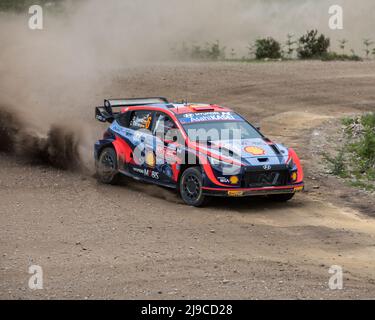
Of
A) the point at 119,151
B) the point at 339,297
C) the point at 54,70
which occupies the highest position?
the point at 54,70

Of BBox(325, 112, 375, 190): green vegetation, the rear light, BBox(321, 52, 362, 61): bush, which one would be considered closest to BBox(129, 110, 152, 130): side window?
the rear light

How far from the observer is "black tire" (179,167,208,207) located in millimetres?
13711

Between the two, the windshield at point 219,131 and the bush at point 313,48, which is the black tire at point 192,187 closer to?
the windshield at point 219,131

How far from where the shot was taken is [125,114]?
15.8 m

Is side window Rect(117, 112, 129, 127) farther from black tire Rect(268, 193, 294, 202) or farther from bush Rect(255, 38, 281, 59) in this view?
bush Rect(255, 38, 281, 59)

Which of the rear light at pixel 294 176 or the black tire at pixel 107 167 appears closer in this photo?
the rear light at pixel 294 176

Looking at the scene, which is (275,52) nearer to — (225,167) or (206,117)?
(206,117)

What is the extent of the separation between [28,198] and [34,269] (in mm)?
4303

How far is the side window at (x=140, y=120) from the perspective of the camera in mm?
15188

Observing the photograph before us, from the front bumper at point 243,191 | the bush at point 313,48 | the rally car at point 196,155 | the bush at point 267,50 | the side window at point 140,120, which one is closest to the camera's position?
the front bumper at point 243,191

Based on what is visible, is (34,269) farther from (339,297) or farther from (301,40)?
(301,40)

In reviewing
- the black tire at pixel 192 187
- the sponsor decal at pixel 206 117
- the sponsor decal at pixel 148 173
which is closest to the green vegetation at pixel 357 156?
the sponsor decal at pixel 206 117

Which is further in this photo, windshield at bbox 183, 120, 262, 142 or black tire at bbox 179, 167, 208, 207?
windshield at bbox 183, 120, 262, 142
